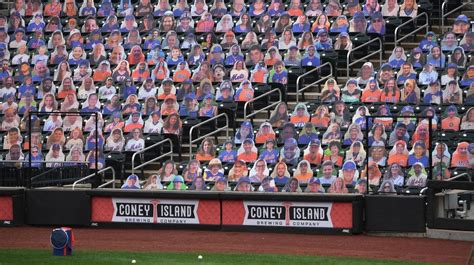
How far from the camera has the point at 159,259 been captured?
20.9m

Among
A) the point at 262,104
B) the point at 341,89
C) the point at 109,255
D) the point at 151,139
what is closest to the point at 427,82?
the point at 341,89

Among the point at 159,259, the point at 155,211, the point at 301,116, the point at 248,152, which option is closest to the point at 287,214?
the point at 155,211

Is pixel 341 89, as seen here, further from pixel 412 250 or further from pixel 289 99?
pixel 412 250

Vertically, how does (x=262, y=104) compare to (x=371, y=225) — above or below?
above

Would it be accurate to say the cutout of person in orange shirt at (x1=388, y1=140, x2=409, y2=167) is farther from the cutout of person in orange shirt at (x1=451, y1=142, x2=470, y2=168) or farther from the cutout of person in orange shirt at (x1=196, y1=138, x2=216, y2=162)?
the cutout of person in orange shirt at (x1=196, y1=138, x2=216, y2=162)

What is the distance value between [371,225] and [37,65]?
11.3 meters

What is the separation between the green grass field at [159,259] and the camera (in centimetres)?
2059

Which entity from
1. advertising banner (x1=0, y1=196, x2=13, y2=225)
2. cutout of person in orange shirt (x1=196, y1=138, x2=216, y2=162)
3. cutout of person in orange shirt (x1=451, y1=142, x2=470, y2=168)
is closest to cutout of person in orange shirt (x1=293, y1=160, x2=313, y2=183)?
cutout of person in orange shirt (x1=196, y1=138, x2=216, y2=162)

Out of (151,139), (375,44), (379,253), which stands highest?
(375,44)

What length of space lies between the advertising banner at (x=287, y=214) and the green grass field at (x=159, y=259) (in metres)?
2.75

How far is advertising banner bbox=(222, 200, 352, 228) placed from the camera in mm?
24000

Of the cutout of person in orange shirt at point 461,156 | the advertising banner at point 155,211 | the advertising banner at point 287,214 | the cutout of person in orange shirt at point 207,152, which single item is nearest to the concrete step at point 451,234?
the advertising banner at point 287,214

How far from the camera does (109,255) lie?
2145 centimetres

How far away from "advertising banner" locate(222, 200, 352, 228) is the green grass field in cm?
275
